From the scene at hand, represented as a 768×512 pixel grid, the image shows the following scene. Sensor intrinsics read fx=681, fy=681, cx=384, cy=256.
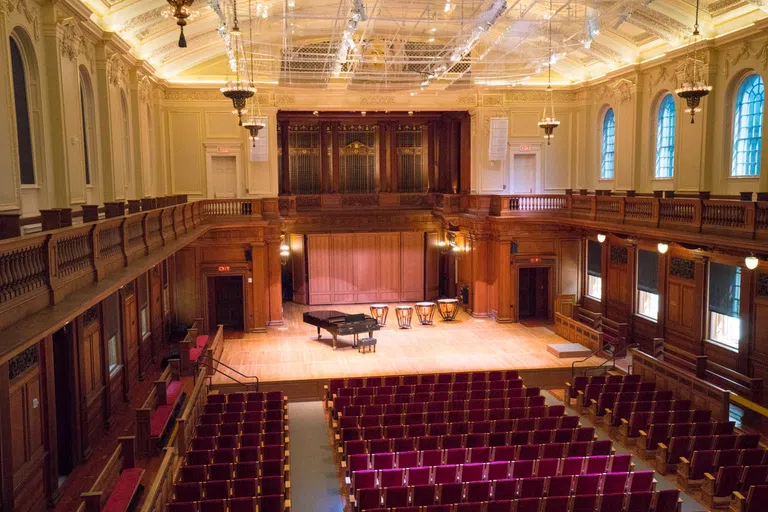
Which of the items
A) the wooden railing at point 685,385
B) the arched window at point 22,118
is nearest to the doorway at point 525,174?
the wooden railing at point 685,385

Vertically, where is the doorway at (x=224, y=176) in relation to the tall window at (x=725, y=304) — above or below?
above

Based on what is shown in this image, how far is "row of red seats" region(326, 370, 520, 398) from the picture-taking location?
1541 centimetres

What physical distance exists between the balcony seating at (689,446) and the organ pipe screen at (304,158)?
775 inches

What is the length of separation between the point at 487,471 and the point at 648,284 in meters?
12.2

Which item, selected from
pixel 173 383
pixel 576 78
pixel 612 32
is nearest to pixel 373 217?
pixel 576 78

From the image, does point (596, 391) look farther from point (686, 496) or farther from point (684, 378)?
point (686, 496)

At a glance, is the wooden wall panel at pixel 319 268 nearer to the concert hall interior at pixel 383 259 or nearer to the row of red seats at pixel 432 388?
the concert hall interior at pixel 383 259

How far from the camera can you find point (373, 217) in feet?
90.7

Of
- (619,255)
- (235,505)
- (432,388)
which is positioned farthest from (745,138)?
(235,505)

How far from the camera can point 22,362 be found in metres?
9.76

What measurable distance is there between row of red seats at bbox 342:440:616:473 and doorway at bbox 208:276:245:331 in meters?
14.3

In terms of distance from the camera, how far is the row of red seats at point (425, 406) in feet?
43.0

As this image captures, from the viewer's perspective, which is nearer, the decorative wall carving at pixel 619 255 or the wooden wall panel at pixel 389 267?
the decorative wall carving at pixel 619 255

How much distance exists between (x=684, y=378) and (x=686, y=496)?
4528mm
